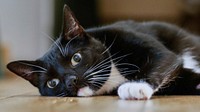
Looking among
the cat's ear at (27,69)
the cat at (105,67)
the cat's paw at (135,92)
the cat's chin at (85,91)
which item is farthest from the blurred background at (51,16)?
the cat's paw at (135,92)

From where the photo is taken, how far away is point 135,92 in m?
1.65

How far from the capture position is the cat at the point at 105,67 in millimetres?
1731

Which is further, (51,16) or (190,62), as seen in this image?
(51,16)

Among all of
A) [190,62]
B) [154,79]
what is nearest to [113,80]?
[154,79]

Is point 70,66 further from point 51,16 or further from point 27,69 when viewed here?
point 51,16

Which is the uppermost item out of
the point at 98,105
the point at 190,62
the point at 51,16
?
the point at 51,16

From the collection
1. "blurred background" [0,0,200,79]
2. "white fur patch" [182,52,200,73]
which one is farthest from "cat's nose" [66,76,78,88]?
"blurred background" [0,0,200,79]

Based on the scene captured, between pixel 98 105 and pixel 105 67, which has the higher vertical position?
pixel 105 67

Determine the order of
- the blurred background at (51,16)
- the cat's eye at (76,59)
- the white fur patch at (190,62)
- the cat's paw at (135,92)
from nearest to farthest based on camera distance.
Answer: the cat's paw at (135,92) → the cat's eye at (76,59) → the white fur patch at (190,62) → the blurred background at (51,16)

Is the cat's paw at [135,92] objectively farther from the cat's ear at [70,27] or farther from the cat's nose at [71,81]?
the cat's ear at [70,27]

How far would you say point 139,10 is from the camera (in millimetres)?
5801

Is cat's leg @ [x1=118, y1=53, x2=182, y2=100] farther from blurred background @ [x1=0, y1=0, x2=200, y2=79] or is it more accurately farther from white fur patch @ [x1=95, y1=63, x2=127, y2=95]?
blurred background @ [x1=0, y1=0, x2=200, y2=79]

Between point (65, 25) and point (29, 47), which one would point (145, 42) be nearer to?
point (65, 25)

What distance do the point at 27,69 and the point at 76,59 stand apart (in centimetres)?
26
